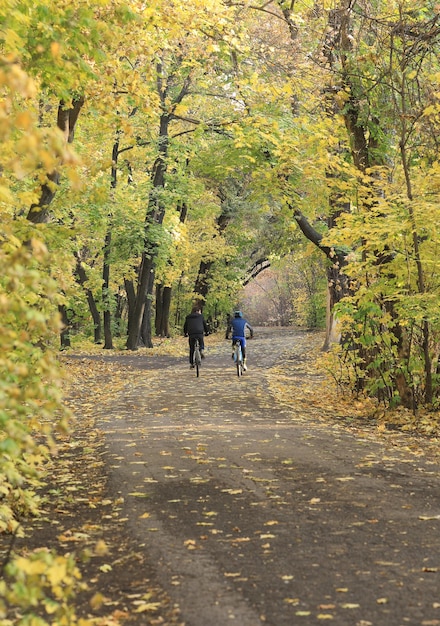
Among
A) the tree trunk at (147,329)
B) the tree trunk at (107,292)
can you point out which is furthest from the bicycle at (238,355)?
the tree trunk at (147,329)

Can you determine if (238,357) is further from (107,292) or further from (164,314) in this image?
(164,314)

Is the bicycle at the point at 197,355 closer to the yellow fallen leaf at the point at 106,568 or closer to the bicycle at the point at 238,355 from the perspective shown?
the bicycle at the point at 238,355

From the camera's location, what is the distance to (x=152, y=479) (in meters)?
8.11

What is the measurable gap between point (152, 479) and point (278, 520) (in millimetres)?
2079

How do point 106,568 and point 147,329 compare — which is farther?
point 147,329

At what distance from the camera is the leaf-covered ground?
4850 mm

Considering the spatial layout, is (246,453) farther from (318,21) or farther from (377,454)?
(318,21)

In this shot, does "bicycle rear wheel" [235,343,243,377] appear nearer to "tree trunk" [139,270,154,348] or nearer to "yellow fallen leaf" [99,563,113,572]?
"tree trunk" [139,270,154,348]

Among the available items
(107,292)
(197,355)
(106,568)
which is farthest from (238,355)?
(106,568)

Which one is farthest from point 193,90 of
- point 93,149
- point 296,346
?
point 296,346

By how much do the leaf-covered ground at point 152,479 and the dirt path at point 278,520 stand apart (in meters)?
0.03

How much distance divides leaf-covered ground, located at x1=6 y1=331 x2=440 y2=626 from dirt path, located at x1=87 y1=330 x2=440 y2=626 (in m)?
0.03

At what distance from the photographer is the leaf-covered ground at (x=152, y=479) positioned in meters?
4.85

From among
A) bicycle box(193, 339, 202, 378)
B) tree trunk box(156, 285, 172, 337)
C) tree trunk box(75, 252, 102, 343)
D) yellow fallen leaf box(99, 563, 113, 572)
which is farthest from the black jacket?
tree trunk box(156, 285, 172, 337)
